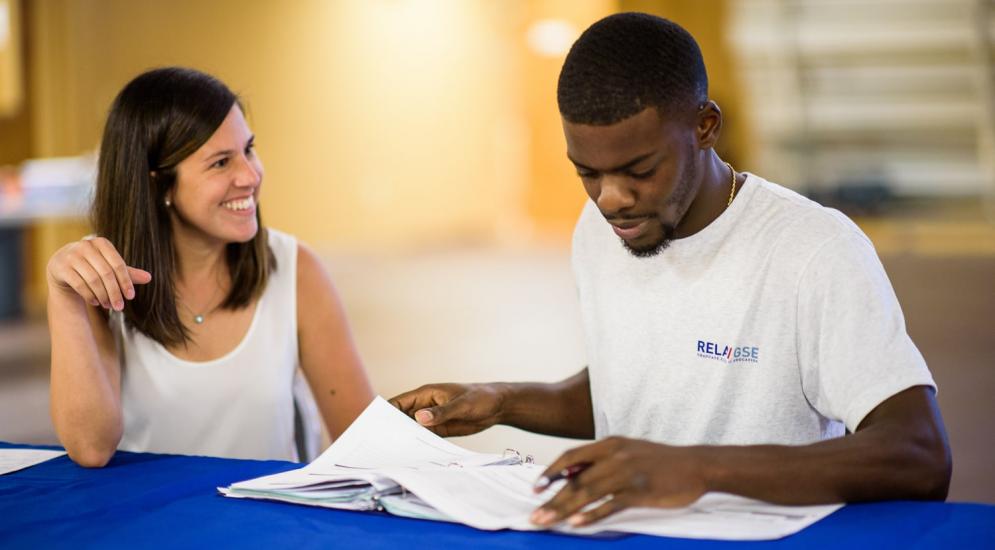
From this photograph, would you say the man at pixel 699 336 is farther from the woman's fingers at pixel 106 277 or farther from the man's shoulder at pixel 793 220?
the woman's fingers at pixel 106 277

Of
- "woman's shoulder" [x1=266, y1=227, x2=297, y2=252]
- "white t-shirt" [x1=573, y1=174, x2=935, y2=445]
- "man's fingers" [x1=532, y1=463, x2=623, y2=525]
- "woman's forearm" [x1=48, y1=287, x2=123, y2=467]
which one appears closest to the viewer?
"man's fingers" [x1=532, y1=463, x2=623, y2=525]

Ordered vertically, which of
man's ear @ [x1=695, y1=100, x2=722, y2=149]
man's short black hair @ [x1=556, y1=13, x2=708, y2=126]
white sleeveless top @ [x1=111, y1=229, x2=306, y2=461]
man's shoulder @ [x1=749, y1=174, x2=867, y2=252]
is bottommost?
white sleeveless top @ [x1=111, y1=229, x2=306, y2=461]

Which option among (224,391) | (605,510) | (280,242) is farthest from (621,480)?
(280,242)

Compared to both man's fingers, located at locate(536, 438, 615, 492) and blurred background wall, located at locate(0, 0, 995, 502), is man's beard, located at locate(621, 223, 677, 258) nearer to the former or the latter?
man's fingers, located at locate(536, 438, 615, 492)

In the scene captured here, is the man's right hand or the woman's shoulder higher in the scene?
the woman's shoulder

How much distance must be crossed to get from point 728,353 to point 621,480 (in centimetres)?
46

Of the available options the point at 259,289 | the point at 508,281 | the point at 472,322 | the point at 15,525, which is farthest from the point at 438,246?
the point at 15,525

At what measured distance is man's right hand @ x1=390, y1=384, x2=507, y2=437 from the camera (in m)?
1.45

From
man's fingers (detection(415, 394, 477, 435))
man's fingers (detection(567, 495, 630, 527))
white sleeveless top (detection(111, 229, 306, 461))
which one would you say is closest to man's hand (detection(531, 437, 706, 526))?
man's fingers (detection(567, 495, 630, 527))

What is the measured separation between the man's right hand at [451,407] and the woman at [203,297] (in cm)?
55

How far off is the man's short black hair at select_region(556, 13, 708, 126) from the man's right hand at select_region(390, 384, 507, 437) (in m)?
0.42

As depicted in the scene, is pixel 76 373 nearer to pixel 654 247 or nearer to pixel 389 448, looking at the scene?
pixel 389 448

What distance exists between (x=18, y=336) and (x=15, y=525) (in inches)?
224

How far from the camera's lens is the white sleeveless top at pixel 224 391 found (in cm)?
187
